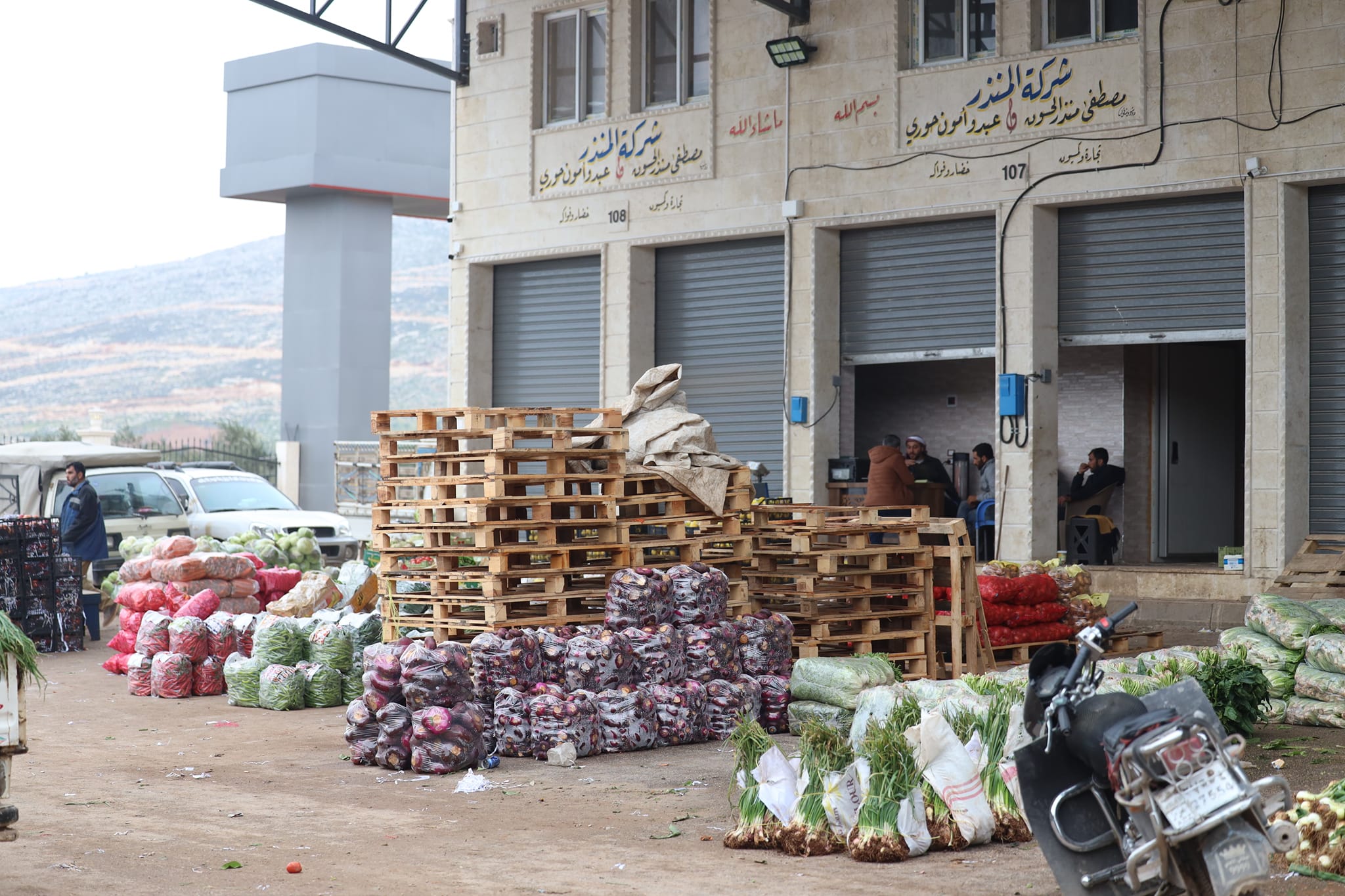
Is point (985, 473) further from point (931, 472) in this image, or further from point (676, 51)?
point (676, 51)

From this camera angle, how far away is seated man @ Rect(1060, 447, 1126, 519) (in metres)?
20.4

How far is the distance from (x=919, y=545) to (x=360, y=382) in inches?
1146

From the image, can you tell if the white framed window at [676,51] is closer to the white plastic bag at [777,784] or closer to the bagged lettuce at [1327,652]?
the bagged lettuce at [1327,652]

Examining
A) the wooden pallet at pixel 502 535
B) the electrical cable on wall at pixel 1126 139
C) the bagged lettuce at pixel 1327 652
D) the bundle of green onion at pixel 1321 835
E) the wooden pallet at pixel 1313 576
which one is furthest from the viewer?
the electrical cable on wall at pixel 1126 139

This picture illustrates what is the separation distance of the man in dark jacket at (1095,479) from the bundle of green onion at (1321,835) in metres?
14.2

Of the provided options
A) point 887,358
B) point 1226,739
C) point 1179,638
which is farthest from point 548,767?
point 887,358

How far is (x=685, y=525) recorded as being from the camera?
1184 centimetres

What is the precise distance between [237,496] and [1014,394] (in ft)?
38.7

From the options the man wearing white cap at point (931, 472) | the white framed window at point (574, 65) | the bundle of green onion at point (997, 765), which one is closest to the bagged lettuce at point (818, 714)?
the bundle of green onion at point (997, 765)

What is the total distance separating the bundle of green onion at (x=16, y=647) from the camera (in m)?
6.04

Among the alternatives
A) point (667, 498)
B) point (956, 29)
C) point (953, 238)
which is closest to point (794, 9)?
point (956, 29)

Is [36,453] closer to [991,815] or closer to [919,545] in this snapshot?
[919,545]

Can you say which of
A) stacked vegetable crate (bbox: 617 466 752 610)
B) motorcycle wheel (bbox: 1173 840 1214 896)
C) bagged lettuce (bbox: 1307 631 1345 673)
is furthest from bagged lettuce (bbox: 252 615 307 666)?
motorcycle wheel (bbox: 1173 840 1214 896)

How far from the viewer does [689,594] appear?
10734 mm
